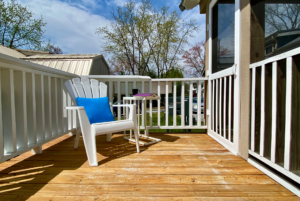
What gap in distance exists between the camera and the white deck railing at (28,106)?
1.45m

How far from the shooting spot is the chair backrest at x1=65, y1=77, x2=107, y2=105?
2051mm

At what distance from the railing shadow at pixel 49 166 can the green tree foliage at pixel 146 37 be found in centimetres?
860

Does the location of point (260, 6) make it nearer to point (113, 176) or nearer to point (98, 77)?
point (113, 176)

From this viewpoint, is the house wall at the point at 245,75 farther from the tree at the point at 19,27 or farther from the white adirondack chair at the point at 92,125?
the tree at the point at 19,27

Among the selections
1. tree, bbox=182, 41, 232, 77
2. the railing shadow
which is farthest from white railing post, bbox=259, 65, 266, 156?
tree, bbox=182, 41, 232, 77

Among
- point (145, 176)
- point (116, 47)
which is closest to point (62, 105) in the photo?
point (145, 176)

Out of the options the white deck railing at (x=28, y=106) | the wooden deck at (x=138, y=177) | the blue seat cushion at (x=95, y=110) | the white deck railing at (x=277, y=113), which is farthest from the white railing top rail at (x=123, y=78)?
the white deck railing at (x=277, y=113)

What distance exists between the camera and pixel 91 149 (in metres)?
1.62

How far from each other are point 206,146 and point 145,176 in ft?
3.69

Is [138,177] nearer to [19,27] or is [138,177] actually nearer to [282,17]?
[282,17]

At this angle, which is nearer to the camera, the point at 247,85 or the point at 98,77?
the point at 247,85

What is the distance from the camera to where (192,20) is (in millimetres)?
9844

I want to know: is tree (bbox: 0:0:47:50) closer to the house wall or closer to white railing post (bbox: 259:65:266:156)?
the house wall

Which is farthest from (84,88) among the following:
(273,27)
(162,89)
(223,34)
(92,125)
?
(273,27)
